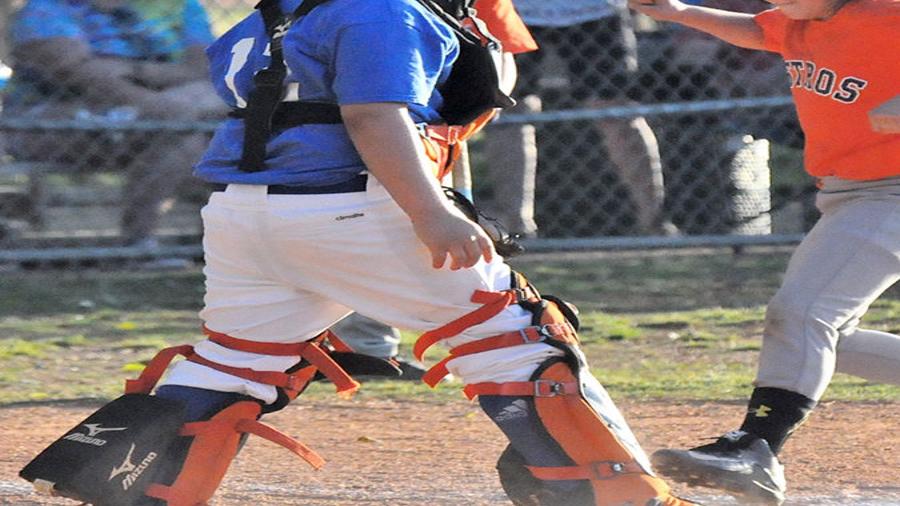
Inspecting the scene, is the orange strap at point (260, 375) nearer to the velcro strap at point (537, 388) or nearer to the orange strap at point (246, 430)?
the orange strap at point (246, 430)

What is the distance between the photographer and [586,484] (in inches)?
111

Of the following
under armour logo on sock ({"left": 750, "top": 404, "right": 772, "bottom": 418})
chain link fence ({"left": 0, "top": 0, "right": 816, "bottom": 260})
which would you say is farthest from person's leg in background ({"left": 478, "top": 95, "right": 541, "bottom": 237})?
under armour logo on sock ({"left": 750, "top": 404, "right": 772, "bottom": 418})

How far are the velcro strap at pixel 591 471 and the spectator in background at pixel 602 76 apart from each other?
13.8 feet

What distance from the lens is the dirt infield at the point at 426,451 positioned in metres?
3.58

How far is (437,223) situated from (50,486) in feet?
2.90

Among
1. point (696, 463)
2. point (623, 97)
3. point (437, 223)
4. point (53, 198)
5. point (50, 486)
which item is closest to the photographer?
point (437, 223)

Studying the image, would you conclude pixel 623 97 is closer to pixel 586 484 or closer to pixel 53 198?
pixel 53 198

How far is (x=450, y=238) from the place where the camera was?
2.70 meters

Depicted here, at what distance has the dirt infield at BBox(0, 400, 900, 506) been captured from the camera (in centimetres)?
358

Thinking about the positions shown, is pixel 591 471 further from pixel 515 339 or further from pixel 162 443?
pixel 162 443

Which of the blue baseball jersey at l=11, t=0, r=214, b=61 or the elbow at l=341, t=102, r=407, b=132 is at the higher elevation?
the elbow at l=341, t=102, r=407, b=132

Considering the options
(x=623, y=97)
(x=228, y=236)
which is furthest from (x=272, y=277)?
(x=623, y=97)

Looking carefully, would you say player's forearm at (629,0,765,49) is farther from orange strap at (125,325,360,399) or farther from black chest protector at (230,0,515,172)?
orange strap at (125,325,360,399)

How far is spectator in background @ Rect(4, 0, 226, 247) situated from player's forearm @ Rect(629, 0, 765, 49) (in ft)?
11.5
